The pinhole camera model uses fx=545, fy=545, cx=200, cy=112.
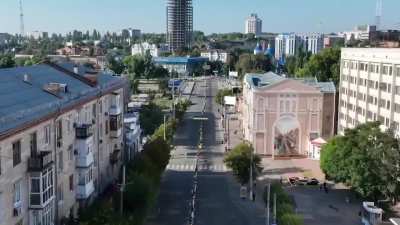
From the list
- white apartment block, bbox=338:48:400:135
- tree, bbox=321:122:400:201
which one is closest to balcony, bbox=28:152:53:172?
tree, bbox=321:122:400:201

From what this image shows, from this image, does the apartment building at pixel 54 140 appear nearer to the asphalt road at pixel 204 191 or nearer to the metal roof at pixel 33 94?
the metal roof at pixel 33 94

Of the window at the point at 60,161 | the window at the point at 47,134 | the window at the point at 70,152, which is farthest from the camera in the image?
the window at the point at 70,152

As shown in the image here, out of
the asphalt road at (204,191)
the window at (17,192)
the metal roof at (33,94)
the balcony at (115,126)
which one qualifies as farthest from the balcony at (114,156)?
Result: the window at (17,192)

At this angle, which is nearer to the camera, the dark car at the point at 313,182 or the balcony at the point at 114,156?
the balcony at the point at 114,156

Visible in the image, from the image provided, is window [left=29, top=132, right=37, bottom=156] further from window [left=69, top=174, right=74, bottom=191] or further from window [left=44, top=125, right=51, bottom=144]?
window [left=69, top=174, right=74, bottom=191]

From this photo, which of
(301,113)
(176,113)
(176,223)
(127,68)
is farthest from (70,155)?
(127,68)

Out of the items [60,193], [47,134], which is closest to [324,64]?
[60,193]
